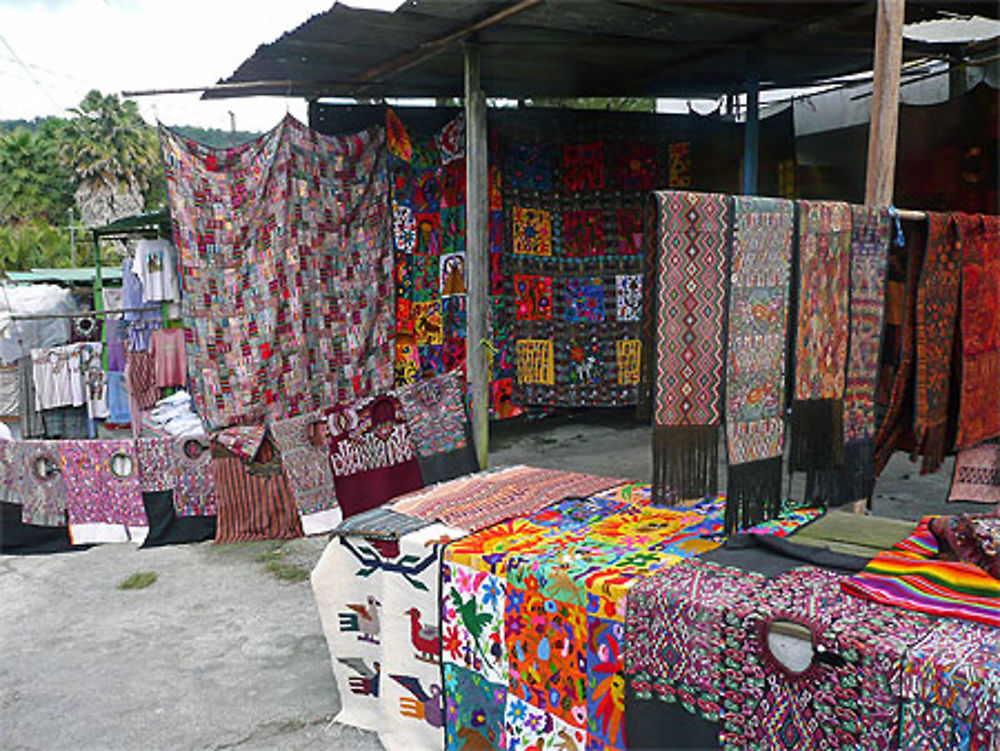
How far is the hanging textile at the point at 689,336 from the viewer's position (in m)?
2.15

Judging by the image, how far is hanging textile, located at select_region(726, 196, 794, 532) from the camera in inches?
88.6

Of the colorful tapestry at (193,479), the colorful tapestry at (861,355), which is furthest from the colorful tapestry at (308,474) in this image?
the colorful tapestry at (861,355)

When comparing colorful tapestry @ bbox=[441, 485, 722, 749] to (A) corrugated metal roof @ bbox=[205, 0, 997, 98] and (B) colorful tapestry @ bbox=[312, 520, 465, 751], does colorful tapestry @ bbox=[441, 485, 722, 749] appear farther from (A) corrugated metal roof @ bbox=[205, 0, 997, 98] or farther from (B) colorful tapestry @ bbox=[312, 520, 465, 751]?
(A) corrugated metal roof @ bbox=[205, 0, 997, 98]

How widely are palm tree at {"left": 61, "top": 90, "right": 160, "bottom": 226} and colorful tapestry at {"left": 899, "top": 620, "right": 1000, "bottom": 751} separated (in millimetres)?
26908

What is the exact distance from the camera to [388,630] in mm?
2668

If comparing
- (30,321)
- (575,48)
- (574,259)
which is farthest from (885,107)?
(30,321)

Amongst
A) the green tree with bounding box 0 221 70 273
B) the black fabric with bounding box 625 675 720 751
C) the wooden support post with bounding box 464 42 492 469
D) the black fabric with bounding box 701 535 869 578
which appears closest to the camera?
the black fabric with bounding box 625 675 720 751

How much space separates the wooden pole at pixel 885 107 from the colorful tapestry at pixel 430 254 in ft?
11.9

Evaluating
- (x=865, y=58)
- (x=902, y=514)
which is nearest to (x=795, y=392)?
(x=902, y=514)

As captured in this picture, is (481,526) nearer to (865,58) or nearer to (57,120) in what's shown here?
(865,58)

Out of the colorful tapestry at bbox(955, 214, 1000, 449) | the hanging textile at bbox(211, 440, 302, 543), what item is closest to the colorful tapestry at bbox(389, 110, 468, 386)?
the hanging textile at bbox(211, 440, 302, 543)

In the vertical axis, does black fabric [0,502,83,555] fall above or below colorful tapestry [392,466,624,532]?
below

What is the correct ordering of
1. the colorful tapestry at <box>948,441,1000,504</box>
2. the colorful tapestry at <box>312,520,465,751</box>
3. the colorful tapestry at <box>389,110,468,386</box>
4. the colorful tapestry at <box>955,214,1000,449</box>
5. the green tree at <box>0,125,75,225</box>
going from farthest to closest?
1. the green tree at <box>0,125,75,225</box>
2. the colorful tapestry at <box>389,110,468,386</box>
3. the colorful tapestry at <box>948,441,1000,504</box>
4. the colorful tapestry at <box>955,214,1000,449</box>
5. the colorful tapestry at <box>312,520,465,751</box>

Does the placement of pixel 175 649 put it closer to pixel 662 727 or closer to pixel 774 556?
pixel 662 727
